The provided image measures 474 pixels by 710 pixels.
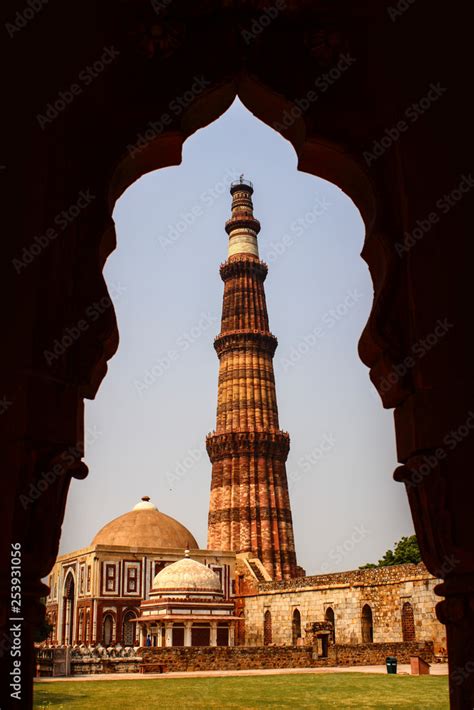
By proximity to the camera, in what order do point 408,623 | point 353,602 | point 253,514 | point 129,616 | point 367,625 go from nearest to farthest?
point 408,623 < point 367,625 < point 353,602 < point 129,616 < point 253,514

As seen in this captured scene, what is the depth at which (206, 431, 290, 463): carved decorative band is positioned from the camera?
44250mm

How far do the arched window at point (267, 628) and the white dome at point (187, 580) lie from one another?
709cm

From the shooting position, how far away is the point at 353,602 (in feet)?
110

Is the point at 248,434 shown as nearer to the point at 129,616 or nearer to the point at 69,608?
the point at 129,616

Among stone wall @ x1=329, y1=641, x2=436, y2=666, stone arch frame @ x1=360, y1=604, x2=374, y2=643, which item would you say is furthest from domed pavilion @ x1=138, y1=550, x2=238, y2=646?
stone arch frame @ x1=360, y1=604, x2=374, y2=643

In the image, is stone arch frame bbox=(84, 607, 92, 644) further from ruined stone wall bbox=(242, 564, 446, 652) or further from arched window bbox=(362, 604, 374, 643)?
arched window bbox=(362, 604, 374, 643)

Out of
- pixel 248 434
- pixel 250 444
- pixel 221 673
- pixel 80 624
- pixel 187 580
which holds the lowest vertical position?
pixel 221 673

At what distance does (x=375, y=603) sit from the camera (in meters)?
32.6

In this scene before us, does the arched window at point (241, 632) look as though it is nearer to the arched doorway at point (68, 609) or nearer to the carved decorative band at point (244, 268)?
the arched doorway at point (68, 609)

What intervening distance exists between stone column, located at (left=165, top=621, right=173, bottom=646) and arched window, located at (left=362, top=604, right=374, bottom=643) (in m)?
8.52

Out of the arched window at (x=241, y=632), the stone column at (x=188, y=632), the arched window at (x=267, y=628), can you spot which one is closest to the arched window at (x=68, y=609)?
the arched window at (x=241, y=632)

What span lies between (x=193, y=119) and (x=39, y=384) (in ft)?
6.03

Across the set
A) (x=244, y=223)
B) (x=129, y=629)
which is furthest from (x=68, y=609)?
(x=244, y=223)

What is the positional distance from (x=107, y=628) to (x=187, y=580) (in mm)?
9466
